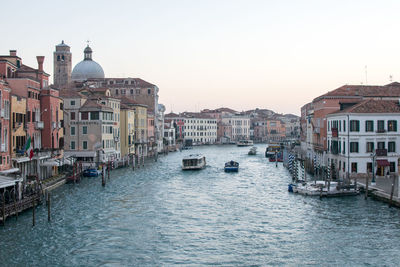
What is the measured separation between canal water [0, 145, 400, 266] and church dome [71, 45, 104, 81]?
56.8m

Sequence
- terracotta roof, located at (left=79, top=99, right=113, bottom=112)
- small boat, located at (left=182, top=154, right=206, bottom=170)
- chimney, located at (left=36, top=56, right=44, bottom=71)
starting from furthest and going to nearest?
1. small boat, located at (left=182, top=154, right=206, bottom=170)
2. terracotta roof, located at (left=79, top=99, right=113, bottom=112)
3. chimney, located at (left=36, top=56, right=44, bottom=71)

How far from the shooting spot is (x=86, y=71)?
86.3 metres

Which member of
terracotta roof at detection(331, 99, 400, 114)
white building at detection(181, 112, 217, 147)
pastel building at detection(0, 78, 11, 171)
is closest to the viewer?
pastel building at detection(0, 78, 11, 171)

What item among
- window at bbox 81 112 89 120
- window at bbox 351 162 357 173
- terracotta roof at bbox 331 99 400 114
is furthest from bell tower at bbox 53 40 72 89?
window at bbox 351 162 357 173

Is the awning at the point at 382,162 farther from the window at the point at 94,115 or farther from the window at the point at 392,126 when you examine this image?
the window at the point at 94,115

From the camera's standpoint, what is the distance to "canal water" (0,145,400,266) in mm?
17234

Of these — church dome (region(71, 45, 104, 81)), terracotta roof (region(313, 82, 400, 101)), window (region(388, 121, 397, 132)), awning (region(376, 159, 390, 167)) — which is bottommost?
awning (region(376, 159, 390, 167))

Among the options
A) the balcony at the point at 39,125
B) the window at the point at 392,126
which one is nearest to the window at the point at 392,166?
the window at the point at 392,126

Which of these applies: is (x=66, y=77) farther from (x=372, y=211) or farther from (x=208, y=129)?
(x=372, y=211)

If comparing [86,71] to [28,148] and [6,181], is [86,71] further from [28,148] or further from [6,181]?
[6,181]

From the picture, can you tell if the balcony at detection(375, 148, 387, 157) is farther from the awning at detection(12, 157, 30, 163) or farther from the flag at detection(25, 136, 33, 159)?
the awning at detection(12, 157, 30, 163)

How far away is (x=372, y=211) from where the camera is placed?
24125 millimetres

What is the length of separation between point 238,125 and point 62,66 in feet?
183

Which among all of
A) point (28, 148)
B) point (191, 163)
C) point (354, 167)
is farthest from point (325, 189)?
point (191, 163)
